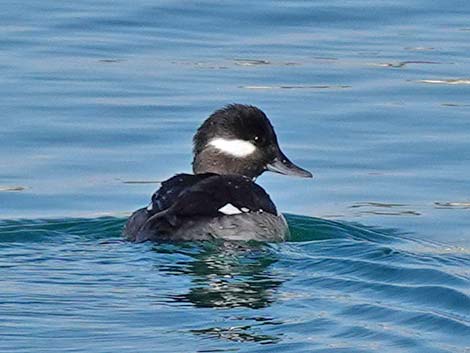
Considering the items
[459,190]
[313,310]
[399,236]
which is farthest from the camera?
[459,190]

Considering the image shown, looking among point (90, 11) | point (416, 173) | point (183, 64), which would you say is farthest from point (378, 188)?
point (90, 11)

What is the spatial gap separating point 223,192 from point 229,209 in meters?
0.14

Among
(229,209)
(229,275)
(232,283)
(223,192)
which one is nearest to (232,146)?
(223,192)

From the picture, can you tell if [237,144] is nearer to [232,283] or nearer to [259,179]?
[232,283]

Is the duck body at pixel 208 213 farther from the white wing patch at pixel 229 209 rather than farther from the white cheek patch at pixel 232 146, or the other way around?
the white cheek patch at pixel 232 146

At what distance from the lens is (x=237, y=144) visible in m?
12.5

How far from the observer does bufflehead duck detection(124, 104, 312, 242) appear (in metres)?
11.3

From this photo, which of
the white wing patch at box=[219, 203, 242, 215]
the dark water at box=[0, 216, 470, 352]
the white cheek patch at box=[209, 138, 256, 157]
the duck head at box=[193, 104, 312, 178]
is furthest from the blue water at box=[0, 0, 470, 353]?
the white cheek patch at box=[209, 138, 256, 157]

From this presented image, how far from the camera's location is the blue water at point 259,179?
975 cm

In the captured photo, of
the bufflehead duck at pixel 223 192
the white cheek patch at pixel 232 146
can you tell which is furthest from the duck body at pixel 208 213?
the white cheek patch at pixel 232 146

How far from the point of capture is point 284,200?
45.3ft

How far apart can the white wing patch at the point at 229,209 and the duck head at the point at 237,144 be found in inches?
40.2

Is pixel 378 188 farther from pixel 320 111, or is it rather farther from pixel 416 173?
pixel 320 111

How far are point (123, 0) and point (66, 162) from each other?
6.98 m
